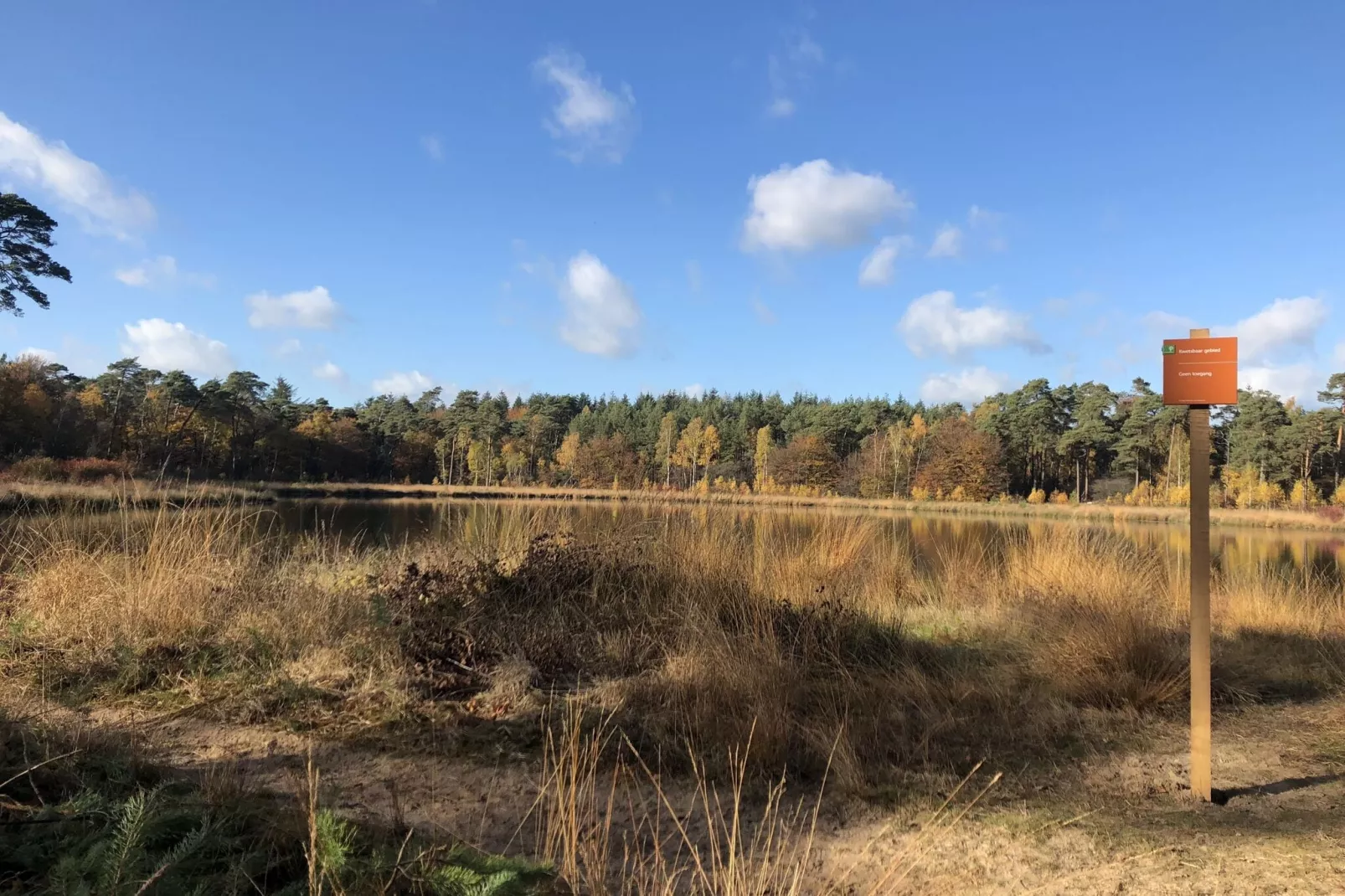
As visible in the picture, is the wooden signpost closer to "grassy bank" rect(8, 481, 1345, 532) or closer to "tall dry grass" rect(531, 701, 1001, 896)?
"tall dry grass" rect(531, 701, 1001, 896)

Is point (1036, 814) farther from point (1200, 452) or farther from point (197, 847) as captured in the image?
point (197, 847)

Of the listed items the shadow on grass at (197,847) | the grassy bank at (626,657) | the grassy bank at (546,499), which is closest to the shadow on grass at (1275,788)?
the grassy bank at (626,657)

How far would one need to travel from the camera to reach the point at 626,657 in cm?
494

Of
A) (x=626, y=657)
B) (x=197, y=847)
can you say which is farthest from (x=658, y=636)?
(x=197, y=847)

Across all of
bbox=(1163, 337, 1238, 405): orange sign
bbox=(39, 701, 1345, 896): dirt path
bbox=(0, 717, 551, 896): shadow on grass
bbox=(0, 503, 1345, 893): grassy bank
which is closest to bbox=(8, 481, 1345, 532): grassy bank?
bbox=(0, 503, 1345, 893): grassy bank

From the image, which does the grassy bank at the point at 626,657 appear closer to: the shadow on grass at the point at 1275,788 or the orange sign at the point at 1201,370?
the shadow on grass at the point at 1275,788

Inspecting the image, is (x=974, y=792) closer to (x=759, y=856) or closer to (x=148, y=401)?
(x=759, y=856)

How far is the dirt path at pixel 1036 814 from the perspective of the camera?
8.09ft

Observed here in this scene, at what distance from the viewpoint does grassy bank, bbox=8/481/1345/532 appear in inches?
295

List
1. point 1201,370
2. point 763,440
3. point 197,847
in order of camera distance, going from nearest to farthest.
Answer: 1. point 197,847
2. point 1201,370
3. point 763,440

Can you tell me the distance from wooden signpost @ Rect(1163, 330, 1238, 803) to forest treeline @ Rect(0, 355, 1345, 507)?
96.6 feet

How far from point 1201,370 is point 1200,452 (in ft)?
1.17

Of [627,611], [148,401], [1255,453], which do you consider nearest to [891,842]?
[627,611]

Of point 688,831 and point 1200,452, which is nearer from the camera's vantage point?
point 688,831
